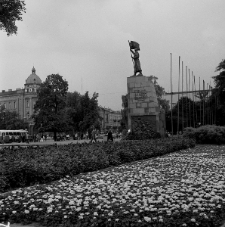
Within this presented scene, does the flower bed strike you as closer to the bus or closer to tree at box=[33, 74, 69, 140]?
the bus

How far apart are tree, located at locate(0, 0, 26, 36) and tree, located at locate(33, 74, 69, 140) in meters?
31.5

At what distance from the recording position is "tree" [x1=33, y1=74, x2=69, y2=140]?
5634 cm

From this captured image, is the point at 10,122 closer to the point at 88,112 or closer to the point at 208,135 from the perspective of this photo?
the point at 88,112

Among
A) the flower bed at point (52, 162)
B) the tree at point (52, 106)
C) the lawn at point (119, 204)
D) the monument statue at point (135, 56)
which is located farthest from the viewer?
the tree at point (52, 106)

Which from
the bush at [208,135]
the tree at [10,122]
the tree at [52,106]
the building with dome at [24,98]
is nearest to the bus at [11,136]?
the tree at [52,106]

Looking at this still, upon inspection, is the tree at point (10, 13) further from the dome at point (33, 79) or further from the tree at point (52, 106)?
the dome at point (33, 79)

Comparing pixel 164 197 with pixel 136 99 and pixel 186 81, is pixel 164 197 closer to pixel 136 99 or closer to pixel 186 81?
pixel 136 99

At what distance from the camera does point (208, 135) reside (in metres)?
28.8

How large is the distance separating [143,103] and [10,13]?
11918mm

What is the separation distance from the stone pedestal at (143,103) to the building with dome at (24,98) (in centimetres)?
9489

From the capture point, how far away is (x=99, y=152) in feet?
46.6

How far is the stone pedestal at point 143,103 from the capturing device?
91.4ft

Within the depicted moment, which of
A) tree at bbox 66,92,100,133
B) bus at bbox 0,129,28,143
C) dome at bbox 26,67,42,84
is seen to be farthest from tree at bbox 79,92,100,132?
dome at bbox 26,67,42,84

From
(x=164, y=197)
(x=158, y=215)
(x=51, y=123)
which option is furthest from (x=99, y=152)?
(x=51, y=123)
